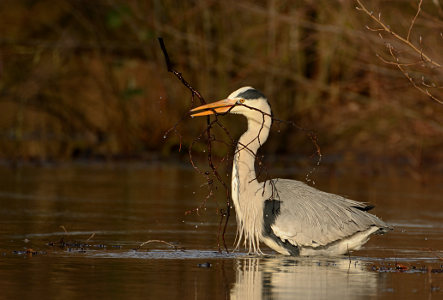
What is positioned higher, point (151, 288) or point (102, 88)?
point (102, 88)

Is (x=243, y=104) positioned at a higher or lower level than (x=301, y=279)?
higher

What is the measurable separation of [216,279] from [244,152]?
261 cm

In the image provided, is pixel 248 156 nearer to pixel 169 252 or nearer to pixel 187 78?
pixel 169 252

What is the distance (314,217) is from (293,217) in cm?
24

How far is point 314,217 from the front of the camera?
10.3 metres

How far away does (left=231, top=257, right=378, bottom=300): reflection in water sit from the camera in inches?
303

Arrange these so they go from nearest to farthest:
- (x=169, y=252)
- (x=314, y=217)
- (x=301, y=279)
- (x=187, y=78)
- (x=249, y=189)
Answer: (x=301, y=279), (x=169, y=252), (x=314, y=217), (x=249, y=189), (x=187, y=78)

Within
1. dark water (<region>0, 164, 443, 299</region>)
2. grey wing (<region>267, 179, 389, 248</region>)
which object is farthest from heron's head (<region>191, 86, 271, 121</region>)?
dark water (<region>0, 164, 443, 299</region>)

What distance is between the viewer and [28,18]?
83.9 feet

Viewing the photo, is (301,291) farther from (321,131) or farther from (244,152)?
(321,131)

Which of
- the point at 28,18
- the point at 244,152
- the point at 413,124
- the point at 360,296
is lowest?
the point at 360,296

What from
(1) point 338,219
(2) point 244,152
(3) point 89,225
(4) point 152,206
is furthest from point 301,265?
(4) point 152,206

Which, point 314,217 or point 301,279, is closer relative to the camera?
point 301,279

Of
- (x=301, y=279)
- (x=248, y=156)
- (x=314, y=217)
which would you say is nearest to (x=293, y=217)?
(x=314, y=217)
